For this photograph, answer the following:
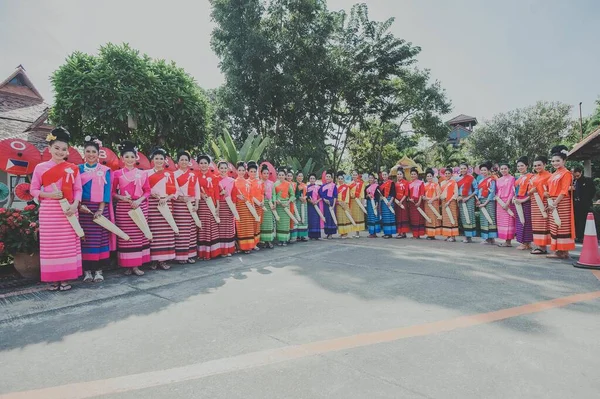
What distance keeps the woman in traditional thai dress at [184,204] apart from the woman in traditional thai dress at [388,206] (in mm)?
5454

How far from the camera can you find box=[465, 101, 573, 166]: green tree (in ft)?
75.5

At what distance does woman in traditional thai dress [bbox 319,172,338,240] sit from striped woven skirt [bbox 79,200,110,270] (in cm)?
568

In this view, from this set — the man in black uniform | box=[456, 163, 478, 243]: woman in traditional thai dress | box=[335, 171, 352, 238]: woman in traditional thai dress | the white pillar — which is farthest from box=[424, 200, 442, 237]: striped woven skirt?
the white pillar

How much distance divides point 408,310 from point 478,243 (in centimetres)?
565

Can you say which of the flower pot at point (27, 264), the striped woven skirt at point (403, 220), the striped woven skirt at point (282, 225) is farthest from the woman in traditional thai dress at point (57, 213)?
the striped woven skirt at point (403, 220)

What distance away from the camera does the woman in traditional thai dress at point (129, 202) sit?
16.8 ft

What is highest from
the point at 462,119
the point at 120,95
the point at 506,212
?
the point at 462,119

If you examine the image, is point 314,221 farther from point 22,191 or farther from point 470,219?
point 22,191

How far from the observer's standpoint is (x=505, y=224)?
25.4 ft

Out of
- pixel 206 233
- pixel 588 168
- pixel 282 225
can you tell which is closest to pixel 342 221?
pixel 282 225

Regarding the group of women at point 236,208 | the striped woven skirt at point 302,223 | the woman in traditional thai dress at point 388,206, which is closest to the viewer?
the group of women at point 236,208

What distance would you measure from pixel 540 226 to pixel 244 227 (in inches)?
210

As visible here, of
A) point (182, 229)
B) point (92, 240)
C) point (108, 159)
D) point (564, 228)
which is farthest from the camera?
point (564, 228)

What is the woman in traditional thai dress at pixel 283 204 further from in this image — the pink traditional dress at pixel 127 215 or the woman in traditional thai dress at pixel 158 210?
the pink traditional dress at pixel 127 215
